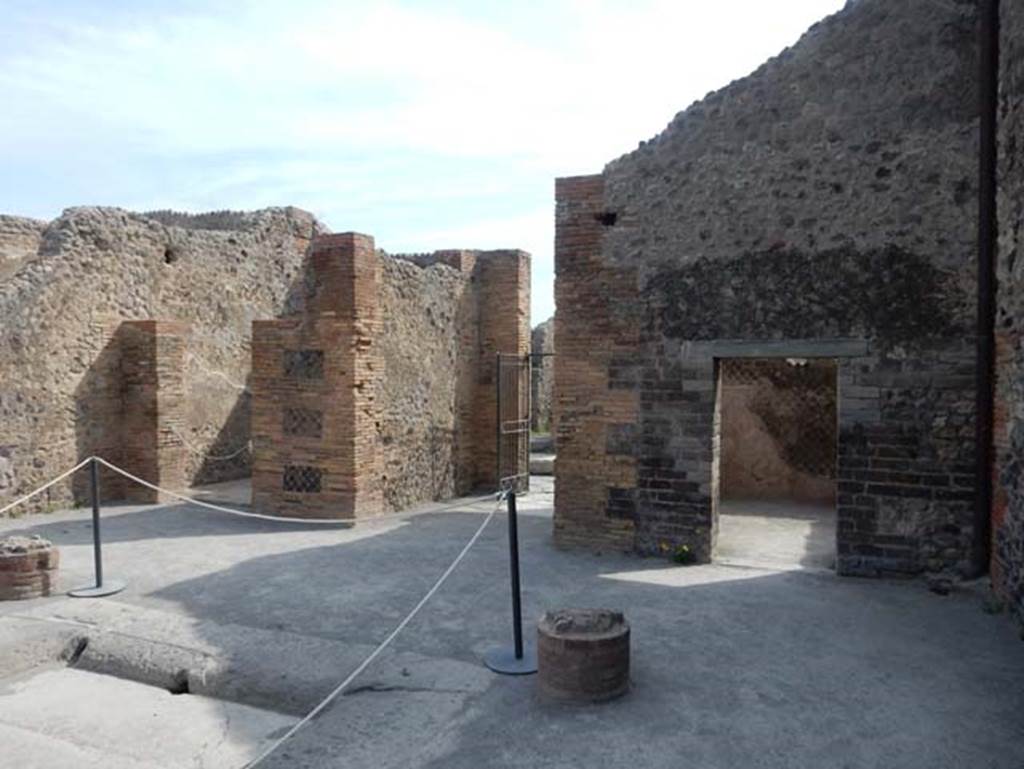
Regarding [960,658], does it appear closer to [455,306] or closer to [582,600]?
[582,600]

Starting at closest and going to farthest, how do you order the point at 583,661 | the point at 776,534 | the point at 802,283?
1. the point at 583,661
2. the point at 802,283
3. the point at 776,534

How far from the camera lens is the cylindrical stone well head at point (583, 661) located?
4.42 metres

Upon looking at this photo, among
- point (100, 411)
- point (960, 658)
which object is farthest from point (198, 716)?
point (100, 411)

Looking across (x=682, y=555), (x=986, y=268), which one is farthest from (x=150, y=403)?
(x=986, y=268)

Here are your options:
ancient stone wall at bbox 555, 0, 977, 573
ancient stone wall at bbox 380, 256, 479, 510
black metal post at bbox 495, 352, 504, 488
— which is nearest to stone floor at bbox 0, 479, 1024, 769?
ancient stone wall at bbox 555, 0, 977, 573

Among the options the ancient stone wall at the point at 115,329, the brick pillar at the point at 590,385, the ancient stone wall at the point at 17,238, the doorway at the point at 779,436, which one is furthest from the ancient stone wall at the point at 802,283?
the ancient stone wall at the point at 17,238

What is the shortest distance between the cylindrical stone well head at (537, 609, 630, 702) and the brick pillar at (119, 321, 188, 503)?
8236 millimetres

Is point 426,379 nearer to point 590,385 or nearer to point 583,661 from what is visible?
point 590,385

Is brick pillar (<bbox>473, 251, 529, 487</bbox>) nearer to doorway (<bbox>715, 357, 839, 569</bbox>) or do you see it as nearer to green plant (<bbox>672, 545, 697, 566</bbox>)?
doorway (<bbox>715, 357, 839, 569</bbox>)

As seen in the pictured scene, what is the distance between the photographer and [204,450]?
12.3 meters

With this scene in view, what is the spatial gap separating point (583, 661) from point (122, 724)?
8.72 ft

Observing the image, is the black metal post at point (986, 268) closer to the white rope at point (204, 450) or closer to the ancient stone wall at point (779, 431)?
the ancient stone wall at point (779, 431)

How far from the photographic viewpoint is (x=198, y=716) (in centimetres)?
463

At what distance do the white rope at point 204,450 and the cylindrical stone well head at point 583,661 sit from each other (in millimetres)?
8173
